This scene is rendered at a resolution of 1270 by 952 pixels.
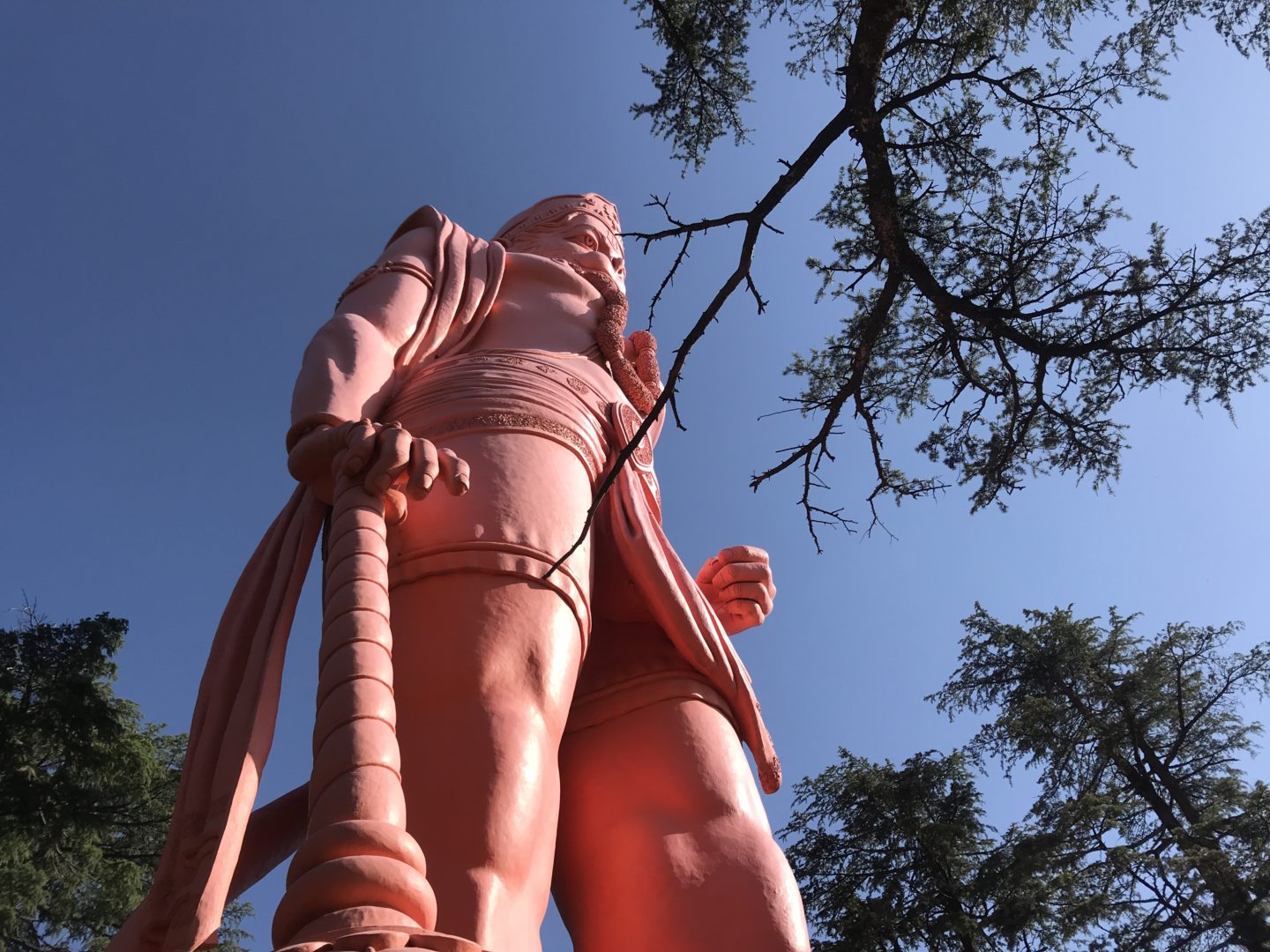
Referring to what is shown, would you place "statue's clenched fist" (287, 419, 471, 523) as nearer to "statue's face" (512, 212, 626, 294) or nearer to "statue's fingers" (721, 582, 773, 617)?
"statue's fingers" (721, 582, 773, 617)

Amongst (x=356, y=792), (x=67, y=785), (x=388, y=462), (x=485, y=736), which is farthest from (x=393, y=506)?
(x=67, y=785)

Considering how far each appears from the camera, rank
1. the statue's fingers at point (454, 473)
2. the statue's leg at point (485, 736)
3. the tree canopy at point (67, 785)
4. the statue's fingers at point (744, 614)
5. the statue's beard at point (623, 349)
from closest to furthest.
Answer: the statue's leg at point (485, 736) → the statue's fingers at point (454, 473) → the statue's fingers at point (744, 614) → the statue's beard at point (623, 349) → the tree canopy at point (67, 785)

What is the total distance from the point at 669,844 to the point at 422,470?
137cm

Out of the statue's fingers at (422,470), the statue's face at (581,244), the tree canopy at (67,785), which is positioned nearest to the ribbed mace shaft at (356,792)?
the statue's fingers at (422,470)

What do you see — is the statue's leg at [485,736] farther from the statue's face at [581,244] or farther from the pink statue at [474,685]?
the statue's face at [581,244]

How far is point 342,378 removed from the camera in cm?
401

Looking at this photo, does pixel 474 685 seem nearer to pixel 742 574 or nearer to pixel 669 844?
pixel 669 844

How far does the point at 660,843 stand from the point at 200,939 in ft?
4.51

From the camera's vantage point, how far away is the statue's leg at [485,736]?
3035 mm

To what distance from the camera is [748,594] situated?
4859 mm

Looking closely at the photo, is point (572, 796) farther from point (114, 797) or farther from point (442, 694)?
point (114, 797)

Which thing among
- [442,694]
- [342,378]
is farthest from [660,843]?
[342,378]

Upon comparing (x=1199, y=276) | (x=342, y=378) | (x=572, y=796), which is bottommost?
(x=572, y=796)

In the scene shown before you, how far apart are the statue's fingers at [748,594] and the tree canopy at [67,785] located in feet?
21.2
